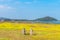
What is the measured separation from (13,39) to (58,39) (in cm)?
685

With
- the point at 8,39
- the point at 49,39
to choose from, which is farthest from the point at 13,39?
the point at 49,39

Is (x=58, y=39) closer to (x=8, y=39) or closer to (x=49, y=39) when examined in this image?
(x=49, y=39)

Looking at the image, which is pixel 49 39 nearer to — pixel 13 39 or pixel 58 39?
pixel 58 39

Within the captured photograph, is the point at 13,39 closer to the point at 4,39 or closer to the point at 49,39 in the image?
the point at 4,39

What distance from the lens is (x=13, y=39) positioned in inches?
1109

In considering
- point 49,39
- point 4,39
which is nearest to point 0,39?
point 4,39

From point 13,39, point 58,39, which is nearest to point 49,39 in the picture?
point 58,39

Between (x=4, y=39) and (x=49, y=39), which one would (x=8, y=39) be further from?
(x=49, y=39)

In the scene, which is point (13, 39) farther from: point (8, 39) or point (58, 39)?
point (58, 39)

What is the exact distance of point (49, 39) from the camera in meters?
29.9

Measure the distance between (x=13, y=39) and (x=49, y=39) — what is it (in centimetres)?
553

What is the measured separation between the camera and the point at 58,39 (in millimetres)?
29953

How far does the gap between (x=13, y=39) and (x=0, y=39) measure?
2.19 meters

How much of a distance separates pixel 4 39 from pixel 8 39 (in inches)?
29.1
